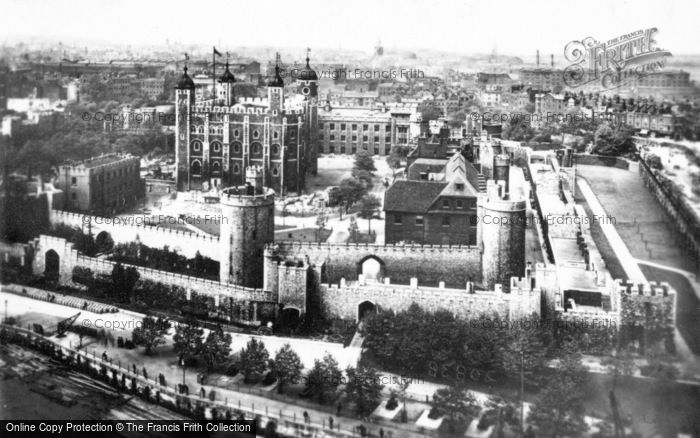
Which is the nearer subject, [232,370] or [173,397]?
[173,397]

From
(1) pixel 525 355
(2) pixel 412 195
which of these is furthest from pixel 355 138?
(1) pixel 525 355

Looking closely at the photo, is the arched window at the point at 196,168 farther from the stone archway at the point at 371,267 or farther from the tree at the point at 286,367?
the tree at the point at 286,367

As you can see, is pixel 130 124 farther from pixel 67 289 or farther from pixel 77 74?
pixel 67 289

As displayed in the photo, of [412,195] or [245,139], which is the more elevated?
[245,139]

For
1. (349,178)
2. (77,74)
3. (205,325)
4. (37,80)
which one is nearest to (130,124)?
(77,74)

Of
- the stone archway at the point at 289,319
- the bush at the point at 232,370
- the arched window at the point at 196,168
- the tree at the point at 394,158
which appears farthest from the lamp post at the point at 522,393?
the arched window at the point at 196,168

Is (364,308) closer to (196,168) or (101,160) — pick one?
(101,160)
